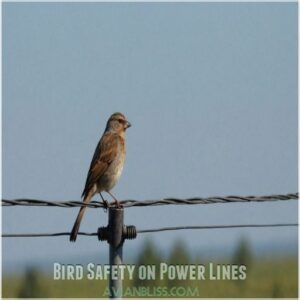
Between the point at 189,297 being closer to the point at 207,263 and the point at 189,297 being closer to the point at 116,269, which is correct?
the point at 207,263

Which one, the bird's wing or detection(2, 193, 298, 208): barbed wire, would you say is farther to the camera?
the bird's wing

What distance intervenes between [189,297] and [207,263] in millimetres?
350

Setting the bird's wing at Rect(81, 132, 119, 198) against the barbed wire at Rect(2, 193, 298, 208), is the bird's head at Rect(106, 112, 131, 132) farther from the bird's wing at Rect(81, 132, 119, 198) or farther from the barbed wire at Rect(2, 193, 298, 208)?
the barbed wire at Rect(2, 193, 298, 208)

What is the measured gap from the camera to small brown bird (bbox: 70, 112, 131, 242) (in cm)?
859

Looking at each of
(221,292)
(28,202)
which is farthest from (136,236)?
(221,292)

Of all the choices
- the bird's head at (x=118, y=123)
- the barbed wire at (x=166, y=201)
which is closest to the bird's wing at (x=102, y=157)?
the bird's head at (x=118, y=123)

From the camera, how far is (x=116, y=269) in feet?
17.0

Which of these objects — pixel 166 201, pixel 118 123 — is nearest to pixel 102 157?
pixel 118 123

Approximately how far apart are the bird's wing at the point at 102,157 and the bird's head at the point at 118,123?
0.19m

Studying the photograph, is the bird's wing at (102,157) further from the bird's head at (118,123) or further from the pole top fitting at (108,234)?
the pole top fitting at (108,234)

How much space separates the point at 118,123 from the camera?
31.6 feet

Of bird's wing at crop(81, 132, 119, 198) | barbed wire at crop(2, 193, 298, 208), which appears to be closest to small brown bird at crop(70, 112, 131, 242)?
bird's wing at crop(81, 132, 119, 198)

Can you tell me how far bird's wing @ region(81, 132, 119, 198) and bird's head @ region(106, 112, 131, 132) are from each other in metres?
0.19

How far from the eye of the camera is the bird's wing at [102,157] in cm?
858
